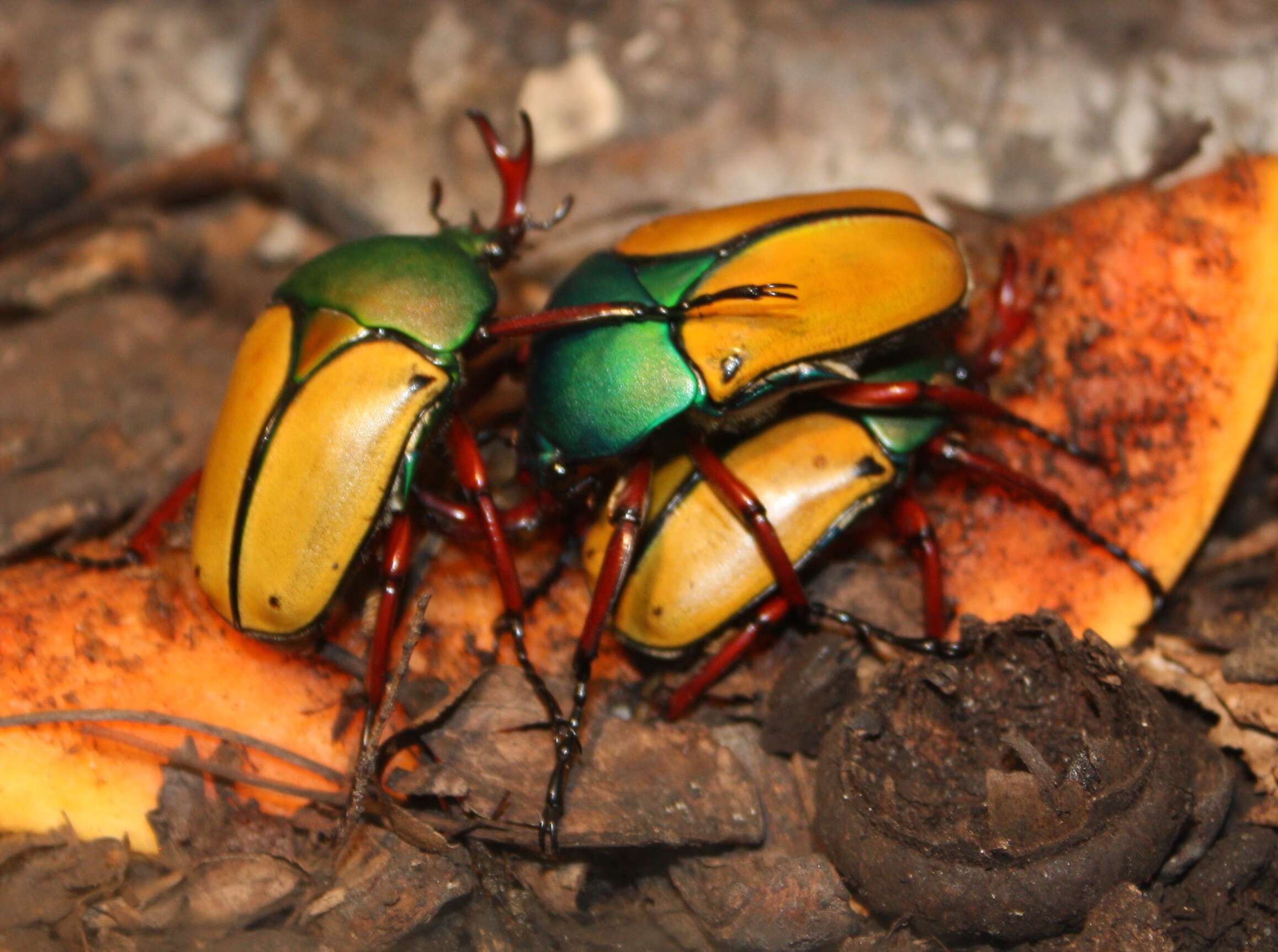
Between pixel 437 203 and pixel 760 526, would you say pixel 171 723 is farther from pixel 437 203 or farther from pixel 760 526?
pixel 437 203

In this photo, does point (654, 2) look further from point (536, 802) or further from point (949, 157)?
point (536, 802)

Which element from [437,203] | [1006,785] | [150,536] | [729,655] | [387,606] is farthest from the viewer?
[437,203]

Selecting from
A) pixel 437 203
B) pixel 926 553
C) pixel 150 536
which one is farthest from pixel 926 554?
pixel 150 536

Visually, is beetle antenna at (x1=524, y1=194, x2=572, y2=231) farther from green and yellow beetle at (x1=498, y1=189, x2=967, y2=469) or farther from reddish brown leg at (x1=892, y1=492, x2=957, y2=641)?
reddish brown leg at (x1=892, y1=492, x2=957, y2=641)

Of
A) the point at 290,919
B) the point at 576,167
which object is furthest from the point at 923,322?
the point at 290,919

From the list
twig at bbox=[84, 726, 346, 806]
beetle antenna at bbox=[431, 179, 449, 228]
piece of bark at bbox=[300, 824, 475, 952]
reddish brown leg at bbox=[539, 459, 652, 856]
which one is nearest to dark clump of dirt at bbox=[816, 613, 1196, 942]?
reddish brown leg at bbox=[539, 459, 652, 856]

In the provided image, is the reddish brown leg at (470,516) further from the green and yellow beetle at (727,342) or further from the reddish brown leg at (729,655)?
the reddish brown leg at (729,655)
